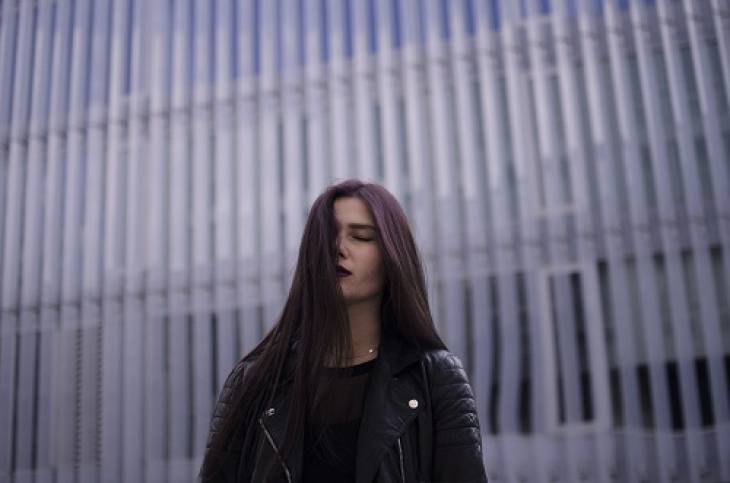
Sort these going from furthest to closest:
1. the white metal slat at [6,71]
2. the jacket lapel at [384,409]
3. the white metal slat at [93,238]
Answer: the white metal slat at [6,71] → the white metal slat at [93,238] → the jacket lapel at [384,409]

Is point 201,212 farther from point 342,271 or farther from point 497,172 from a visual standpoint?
point 342,271

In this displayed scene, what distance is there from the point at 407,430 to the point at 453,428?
7cm

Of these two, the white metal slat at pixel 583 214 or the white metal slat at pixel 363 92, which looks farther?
the white metal slat at pixel 363 92

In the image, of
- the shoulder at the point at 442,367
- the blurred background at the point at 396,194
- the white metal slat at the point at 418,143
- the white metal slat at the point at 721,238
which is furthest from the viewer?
the white metal slat at the point at 418,143

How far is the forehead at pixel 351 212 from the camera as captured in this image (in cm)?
135

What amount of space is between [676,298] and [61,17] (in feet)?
10.3

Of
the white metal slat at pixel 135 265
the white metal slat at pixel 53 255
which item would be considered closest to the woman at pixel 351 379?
the white metal slat at pixel 135 265

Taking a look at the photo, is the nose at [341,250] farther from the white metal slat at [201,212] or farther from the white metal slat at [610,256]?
the white metal slat at [201,212]

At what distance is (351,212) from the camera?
4.45 feet

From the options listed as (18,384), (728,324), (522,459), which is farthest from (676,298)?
(18,384)

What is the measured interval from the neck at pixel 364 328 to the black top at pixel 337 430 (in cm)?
2

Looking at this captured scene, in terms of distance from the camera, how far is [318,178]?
141 inches

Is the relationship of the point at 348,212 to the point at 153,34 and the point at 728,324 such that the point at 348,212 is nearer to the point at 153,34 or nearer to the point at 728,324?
the point at 728,324

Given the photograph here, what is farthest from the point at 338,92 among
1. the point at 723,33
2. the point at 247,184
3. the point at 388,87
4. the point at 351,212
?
the point at 351,212
